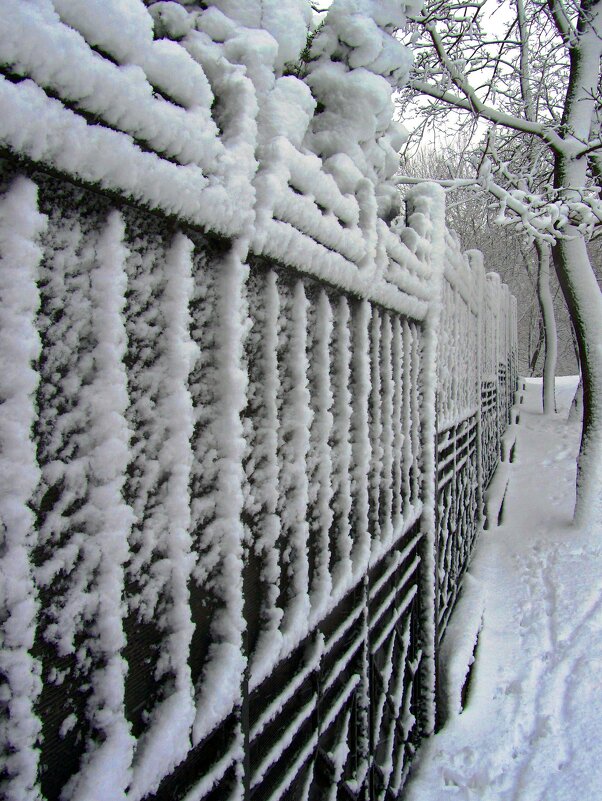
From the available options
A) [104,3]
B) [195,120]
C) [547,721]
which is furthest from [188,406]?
[547,721]

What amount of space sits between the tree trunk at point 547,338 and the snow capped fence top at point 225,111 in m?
10.5

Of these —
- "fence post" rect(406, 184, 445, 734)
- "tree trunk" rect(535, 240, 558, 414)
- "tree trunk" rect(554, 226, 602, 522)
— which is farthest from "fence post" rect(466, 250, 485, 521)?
"tree trunk" rect(535, 240, 558, 414)

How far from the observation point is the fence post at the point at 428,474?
8.32 ft

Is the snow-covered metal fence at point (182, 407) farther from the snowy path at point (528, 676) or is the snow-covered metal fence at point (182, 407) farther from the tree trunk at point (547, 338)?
the tree trunk at point (547, 338)

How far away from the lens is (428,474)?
100 inches

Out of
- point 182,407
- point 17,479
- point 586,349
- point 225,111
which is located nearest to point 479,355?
point 586,349

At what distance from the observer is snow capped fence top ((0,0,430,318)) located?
2.16 ft

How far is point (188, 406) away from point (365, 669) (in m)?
1.19

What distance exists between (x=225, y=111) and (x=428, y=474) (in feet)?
6.20

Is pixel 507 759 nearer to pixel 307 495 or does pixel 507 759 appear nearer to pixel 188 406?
pixel 307 495

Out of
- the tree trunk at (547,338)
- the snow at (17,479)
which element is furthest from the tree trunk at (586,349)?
the tree trunk at (547,338)

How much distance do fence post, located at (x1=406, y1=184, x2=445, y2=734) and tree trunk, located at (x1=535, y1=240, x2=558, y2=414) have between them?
30.9ft

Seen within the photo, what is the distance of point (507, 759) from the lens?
234 centimetres

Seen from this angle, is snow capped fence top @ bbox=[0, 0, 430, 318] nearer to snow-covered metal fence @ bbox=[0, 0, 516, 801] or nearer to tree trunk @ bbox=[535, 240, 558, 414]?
snow-covered metal fence @ bbox=[0, 0, 516, 801]
